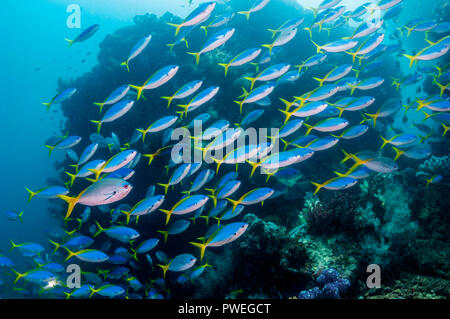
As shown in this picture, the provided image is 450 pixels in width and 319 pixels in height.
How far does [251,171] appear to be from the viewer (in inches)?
279

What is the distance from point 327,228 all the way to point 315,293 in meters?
1.59

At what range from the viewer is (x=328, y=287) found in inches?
125

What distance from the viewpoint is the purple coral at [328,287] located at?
3.14m

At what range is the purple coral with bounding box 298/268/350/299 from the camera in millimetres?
3145

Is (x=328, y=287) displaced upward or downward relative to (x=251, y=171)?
upward

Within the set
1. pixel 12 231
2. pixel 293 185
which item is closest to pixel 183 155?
pixel 293 185

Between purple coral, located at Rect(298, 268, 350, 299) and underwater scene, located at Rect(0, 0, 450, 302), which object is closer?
purple coral, located at Rect(298, 268, 350, 299)

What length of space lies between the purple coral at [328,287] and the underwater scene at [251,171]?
1cm

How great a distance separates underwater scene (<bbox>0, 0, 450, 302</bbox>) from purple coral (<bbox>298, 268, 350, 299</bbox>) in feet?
0.05

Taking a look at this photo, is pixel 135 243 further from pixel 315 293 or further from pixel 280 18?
pixel 280 18

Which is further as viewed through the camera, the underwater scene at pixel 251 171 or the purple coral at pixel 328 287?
the underwater scene at pixel 251 171

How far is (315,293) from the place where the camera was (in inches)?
125

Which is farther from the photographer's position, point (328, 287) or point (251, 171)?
point (251, 171)

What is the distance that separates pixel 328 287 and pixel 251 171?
4179 mm
